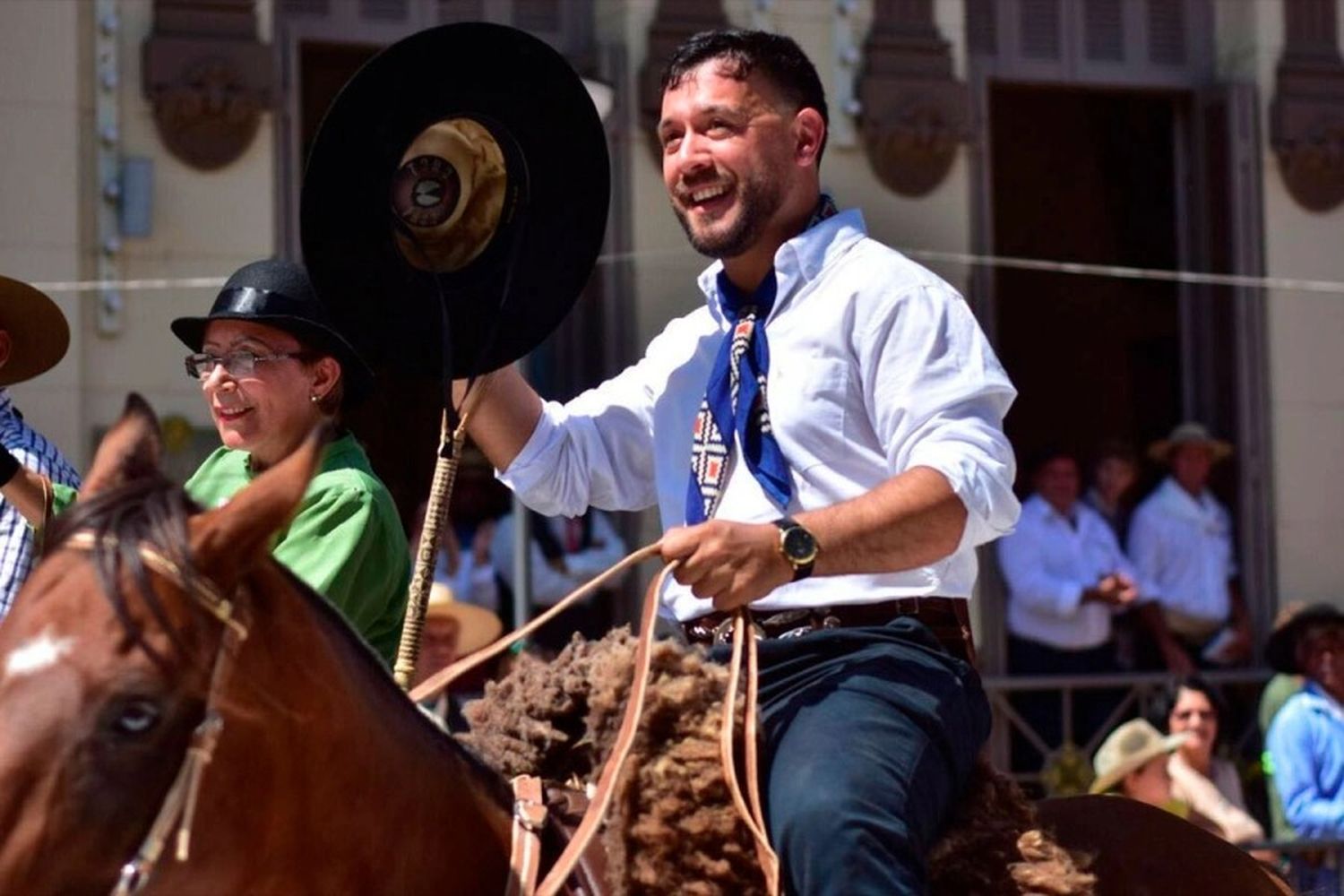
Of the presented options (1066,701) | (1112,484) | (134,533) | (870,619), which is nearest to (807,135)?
(870,619)

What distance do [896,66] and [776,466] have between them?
8182mm

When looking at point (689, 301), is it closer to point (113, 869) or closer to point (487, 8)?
point (487, 8)

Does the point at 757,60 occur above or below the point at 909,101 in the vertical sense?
below

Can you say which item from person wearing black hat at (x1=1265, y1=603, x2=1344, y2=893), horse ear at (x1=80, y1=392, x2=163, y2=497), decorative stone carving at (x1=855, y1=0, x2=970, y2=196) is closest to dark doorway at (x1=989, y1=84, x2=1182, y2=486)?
decorative stone carving at (x1=855, y1=0, x2=970, y2=196)

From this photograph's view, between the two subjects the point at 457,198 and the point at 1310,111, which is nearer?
the point at 457,198

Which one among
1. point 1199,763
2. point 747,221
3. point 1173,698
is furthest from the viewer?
point 1173,698

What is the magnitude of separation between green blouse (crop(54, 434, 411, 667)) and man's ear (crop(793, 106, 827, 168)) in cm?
96

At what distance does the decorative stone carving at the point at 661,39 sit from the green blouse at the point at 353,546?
680 centimetres

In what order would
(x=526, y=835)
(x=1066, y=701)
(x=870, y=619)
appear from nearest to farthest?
(x=526, y=835) < (x=870, y=619) < (x=1066, y=701)

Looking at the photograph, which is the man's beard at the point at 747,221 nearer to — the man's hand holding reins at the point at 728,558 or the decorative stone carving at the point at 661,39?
the man's hand holding reins at the point at 728,558

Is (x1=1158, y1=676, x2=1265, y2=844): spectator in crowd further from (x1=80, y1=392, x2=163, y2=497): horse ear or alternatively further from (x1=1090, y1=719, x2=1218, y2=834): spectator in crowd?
(x1=80, y1=392, x2=163, y2=497): horse ear

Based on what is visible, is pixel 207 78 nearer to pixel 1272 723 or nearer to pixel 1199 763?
pixel 1199 763

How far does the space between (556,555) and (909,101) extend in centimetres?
293

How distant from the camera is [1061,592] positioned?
11.4m
